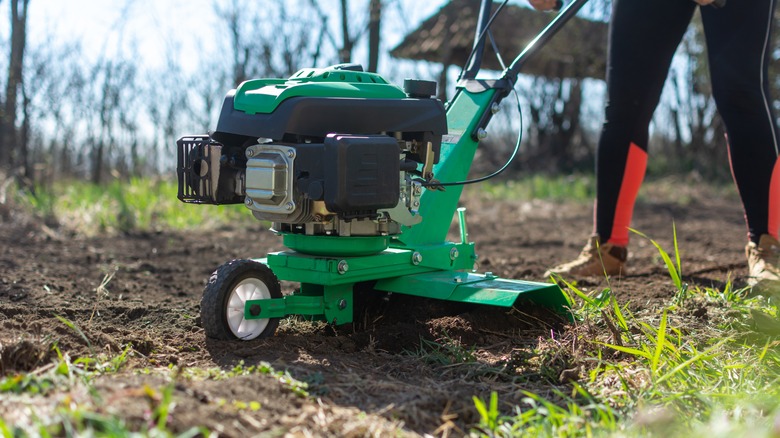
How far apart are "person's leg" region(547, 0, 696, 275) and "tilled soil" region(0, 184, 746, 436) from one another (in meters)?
0.18

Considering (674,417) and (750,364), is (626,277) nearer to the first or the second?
(750,364)

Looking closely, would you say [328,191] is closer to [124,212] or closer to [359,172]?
[359,172]

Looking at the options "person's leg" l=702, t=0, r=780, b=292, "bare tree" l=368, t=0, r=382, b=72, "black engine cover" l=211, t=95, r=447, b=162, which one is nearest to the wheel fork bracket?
"black engine cover" l=211, t=95, r=447, b=162

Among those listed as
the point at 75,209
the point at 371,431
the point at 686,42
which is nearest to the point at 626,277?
the point at 371,431

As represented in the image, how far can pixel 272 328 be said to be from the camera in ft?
7.43

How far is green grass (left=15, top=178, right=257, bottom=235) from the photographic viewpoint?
528cm

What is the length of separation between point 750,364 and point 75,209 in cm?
480

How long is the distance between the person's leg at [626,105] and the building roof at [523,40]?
20.4 ft

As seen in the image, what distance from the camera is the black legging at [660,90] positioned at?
116 inches

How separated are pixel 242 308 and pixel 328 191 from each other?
456 millimetres

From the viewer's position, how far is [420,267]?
2588 millimetres

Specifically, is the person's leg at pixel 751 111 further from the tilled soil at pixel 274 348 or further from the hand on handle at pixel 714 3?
the tilled soil at pixel 274 348

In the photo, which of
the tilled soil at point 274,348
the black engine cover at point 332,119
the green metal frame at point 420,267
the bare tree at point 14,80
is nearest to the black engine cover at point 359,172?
the black engine cover at point 332,119

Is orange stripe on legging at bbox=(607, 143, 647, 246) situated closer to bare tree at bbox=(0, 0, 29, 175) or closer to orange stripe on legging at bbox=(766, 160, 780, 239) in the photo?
orange stripe on legging at bbox=(766, 160, 780, 239)
